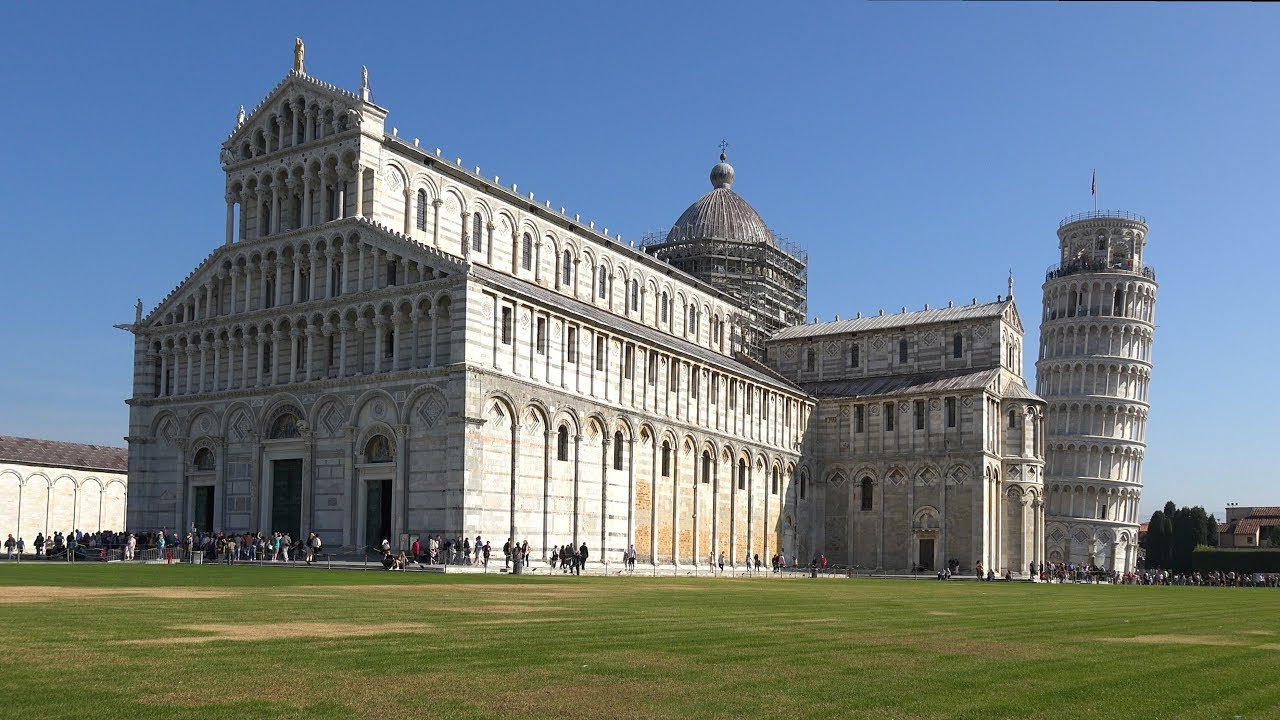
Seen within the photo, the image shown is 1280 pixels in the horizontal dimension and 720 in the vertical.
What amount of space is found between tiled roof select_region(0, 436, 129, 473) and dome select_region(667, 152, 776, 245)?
139 ft

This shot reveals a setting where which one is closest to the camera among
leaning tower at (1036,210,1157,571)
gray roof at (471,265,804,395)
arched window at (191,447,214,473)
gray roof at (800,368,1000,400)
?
gray roof at (471,265,804,395)

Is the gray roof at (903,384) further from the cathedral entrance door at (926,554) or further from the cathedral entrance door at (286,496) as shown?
the cathedral entrance door at (286,496)

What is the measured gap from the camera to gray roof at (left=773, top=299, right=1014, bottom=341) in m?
Answer: 82.2

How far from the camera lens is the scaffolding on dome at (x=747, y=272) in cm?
8988

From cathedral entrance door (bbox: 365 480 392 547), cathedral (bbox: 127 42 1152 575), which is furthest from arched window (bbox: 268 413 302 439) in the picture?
cathedral entrance door (bbox: 365 480 392 547)

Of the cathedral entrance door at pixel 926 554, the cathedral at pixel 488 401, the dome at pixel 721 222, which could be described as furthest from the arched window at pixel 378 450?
the dome at pixel 721 222

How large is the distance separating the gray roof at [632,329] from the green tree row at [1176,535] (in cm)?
5209

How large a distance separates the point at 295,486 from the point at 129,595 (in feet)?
107

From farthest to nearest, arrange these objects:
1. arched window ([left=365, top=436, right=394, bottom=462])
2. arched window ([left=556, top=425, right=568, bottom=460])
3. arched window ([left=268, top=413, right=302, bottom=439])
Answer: arched window ([left=268, top=413, right=302, bottom=439]) → arched window ([left=556, top=425, right=568, bottom=460]) → arched window ([left=365, top=436, right=394, bottom=462])

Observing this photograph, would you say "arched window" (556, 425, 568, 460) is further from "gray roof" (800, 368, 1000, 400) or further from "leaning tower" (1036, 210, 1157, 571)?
"leaning tower" (1036, 210, 1157, 571)

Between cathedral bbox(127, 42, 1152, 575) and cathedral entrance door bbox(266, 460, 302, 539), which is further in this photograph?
cathedral entrance door bbox(266, 460, 302, 539)

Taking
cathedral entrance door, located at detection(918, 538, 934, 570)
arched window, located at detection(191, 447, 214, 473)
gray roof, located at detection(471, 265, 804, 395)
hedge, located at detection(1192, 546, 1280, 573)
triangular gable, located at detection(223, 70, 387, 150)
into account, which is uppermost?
triangular gable, located at detection(223, 70, 387, 150)

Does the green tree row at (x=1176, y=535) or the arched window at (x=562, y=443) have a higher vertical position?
the arched window at (x=562, y=443)

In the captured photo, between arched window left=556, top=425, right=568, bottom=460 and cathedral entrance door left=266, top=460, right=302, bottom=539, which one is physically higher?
arched window left=556, top=425, right=568, bottom=460
